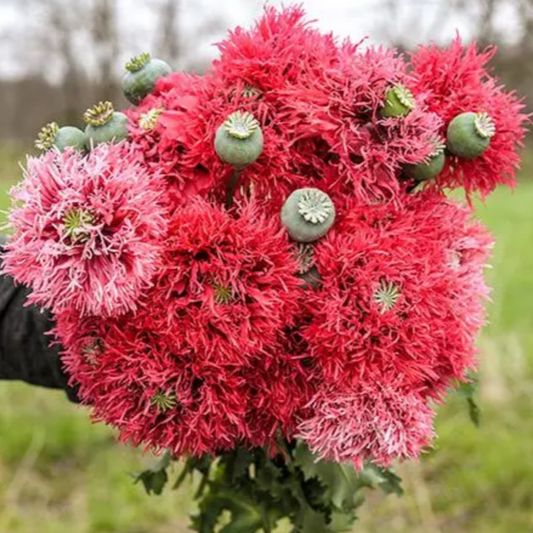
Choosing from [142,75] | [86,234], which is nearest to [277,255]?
[86,234]

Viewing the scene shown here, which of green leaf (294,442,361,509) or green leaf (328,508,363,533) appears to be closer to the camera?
green leaf (294,442,361,509)

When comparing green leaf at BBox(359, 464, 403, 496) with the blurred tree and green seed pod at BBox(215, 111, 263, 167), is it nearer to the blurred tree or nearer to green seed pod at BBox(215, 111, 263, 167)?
green seed pod at BBox(215, 111, 263, 167)

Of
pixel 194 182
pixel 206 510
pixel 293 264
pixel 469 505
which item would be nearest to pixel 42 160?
pixel 194 182

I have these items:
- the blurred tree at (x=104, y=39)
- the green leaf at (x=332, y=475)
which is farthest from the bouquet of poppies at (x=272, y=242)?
the blurred tree at (x=104, y=39)

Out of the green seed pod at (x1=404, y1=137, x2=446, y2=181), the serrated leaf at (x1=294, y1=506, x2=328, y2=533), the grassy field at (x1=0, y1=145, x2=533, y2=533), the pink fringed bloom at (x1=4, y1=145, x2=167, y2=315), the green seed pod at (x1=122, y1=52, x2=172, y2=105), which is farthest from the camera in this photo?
the grassy field at (x1=0, y1=145, x2=533, y2=533)

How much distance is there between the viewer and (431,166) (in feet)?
2.77

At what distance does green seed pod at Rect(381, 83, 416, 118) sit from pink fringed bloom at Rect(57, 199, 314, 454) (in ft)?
0.50

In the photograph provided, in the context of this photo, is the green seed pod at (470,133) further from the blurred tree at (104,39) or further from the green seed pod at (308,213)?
the blurred tree at (104,39)

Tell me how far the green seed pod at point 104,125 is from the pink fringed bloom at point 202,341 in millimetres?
123

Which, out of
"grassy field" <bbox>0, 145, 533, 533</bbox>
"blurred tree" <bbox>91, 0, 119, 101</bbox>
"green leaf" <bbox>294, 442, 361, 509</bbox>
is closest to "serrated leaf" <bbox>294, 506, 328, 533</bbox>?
"green leaf" <bbox>294, 442, 361, 509</bbox>

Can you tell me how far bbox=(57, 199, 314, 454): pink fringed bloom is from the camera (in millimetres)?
789

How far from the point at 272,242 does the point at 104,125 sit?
0.72 feet

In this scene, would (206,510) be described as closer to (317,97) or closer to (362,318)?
(362,318)

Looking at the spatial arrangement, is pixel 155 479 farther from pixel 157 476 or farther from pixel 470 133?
pixel 470 133
